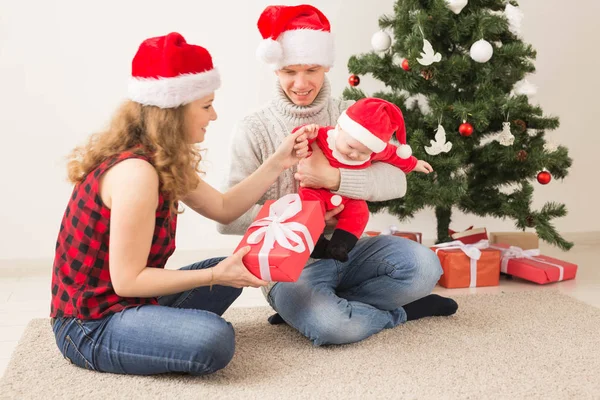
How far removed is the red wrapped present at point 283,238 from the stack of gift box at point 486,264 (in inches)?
41.1

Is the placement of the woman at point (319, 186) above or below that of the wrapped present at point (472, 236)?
above

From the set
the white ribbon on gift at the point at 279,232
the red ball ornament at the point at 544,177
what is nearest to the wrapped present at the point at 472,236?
the red ball ornament at the point at 544,177

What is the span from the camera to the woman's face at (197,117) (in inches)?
67.4

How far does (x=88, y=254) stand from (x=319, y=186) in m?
0.70

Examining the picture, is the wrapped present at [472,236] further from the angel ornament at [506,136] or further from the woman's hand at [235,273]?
the woman's hand at [235,273]

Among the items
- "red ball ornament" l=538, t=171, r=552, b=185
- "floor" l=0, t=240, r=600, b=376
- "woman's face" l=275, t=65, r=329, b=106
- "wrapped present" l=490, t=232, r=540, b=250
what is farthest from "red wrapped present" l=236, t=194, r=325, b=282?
"wrapped present" l=490, t=232, r=540, b=250

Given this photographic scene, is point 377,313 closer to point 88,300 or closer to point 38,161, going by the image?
point 88,300

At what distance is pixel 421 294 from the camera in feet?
6.86

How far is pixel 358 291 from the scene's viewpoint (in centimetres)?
212

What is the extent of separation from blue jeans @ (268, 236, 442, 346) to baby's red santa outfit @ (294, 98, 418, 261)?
4.8 inches

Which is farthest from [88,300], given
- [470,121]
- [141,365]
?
[470,121]

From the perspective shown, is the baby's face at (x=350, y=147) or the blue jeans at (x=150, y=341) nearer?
the blue jeans at (x=150, y=341)

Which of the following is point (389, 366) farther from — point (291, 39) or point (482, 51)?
point (482, 51)

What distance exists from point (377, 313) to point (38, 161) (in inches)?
69.9
